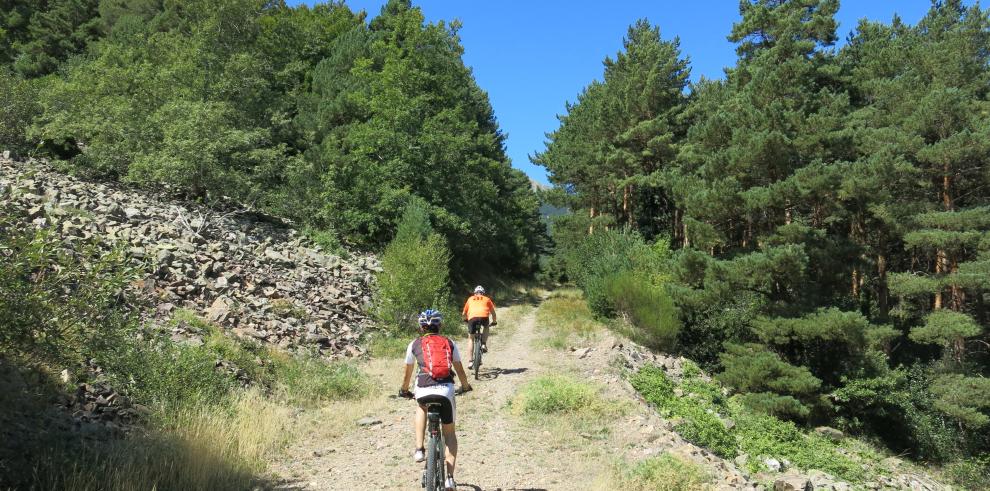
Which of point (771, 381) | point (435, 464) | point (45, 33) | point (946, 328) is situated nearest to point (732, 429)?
point (771, 381)

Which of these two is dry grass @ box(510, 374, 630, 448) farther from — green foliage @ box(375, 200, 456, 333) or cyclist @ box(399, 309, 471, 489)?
green foliage @ box(375, 200, 456, 333)

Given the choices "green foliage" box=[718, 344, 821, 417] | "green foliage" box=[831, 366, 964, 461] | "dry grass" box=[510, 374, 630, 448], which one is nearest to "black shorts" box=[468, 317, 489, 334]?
"dry grass" box=[510, 374, 630, 448]

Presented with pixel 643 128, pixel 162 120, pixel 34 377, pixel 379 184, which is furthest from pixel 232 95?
pixel 34 377

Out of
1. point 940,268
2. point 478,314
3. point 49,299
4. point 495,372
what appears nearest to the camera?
point 49,299

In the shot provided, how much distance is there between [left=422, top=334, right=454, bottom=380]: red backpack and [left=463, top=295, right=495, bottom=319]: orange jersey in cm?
639

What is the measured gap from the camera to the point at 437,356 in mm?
5723

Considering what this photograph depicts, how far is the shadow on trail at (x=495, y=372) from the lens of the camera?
12992mm

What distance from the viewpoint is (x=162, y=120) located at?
2322 cm

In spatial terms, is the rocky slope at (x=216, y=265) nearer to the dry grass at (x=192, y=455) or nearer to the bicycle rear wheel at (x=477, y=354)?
the dry grass at (x=192, y=455)

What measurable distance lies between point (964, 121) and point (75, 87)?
38.8m

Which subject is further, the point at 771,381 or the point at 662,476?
the point at 771,381

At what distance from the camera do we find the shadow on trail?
1299cm

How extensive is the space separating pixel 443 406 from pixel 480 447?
3.16 meters

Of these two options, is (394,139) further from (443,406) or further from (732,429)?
(443,406)
